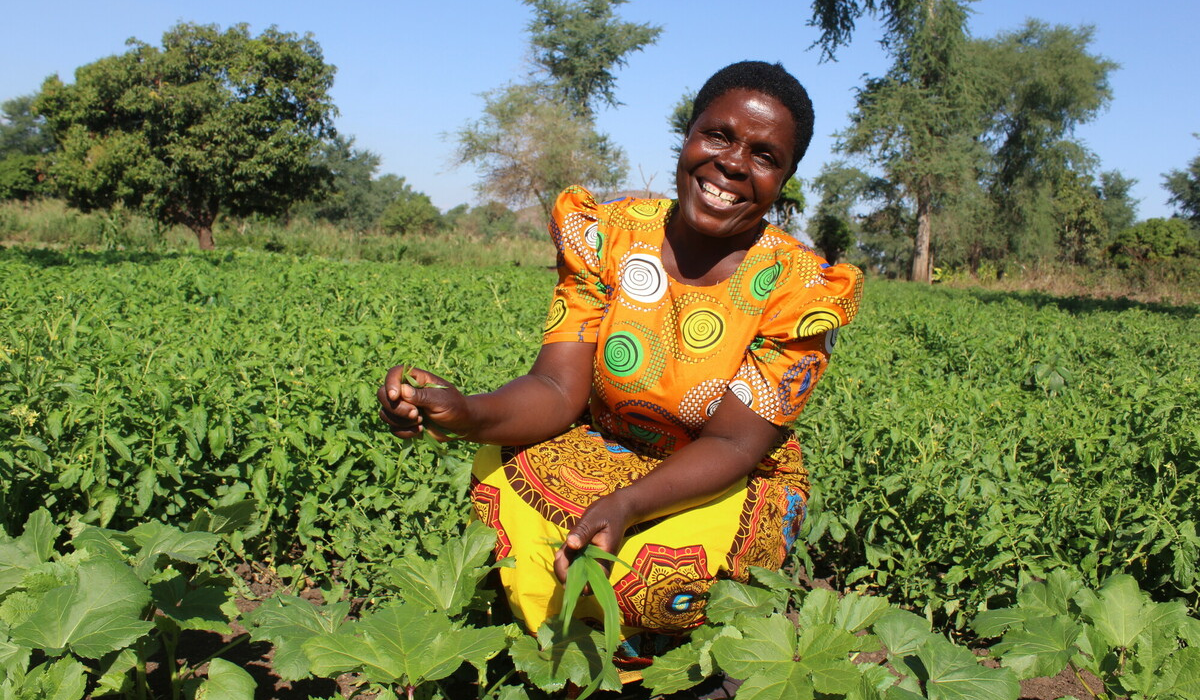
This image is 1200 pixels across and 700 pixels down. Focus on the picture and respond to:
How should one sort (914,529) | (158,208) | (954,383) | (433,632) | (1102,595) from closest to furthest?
(433,632) < (1102,595) < (914,529) < (954,383) < (158,208)

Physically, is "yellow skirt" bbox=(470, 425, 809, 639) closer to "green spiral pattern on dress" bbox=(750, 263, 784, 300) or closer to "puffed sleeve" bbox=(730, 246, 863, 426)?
"puffed sleeve" bbox=(730, 246, 863, 426)

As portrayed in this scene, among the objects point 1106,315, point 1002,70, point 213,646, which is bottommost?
point 213,646

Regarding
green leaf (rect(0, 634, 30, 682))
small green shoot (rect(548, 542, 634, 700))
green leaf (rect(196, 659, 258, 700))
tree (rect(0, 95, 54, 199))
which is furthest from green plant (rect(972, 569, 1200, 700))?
tree (rect(0, 95, 54, 199))

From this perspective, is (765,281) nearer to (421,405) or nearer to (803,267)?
(803,267)

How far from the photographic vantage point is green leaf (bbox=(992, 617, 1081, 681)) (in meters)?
1.50

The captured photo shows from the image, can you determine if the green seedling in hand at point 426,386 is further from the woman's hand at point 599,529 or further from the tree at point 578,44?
the tree at point 578,44

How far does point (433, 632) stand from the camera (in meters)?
1.50

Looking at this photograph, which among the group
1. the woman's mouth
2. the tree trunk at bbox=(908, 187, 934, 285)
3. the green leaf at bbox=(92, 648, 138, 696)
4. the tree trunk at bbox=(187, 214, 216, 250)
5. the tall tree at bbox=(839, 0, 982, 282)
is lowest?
the green leaf at bbox=(92, 648, 138, 696)

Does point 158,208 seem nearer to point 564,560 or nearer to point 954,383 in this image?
point 954,383

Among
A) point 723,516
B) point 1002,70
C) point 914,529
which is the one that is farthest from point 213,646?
point 1002,70

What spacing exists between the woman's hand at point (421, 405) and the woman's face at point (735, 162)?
0.73 metres

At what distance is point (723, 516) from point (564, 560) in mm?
490

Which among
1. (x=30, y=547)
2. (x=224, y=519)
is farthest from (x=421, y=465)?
(x=30, y=547)

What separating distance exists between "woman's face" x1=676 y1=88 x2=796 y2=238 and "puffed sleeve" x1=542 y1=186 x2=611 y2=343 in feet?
0.84
